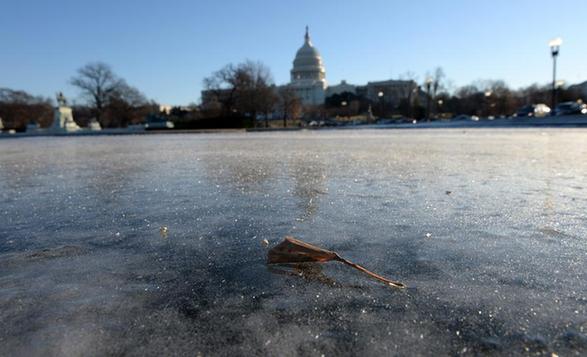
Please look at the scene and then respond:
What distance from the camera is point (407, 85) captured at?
104 m

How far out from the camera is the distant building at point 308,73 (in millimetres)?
A: 115750

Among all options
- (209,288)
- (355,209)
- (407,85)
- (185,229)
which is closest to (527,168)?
(355,209)

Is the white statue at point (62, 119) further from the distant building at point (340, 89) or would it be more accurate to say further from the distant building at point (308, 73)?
the distant building at point (340, 89)

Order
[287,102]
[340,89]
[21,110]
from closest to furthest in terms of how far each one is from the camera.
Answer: [287,102]
[21,110]
[340,89]

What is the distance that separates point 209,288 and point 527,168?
5878mm

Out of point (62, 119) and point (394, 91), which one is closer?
point (62, 119)

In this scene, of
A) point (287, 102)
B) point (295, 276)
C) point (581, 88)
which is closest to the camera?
point (295, 276)

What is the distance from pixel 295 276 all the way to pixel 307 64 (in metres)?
118

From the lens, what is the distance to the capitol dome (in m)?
116

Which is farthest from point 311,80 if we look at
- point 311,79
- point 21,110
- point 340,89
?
point 21,110

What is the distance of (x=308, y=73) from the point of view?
384 ft

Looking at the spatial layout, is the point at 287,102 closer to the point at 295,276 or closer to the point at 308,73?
the point at 308,73

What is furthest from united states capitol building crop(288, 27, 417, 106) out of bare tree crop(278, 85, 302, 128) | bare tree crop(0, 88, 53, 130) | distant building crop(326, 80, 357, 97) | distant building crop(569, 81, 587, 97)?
bare tree crop(0, 88, 53, 130)

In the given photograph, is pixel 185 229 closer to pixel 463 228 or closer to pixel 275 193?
pixel 275 193
